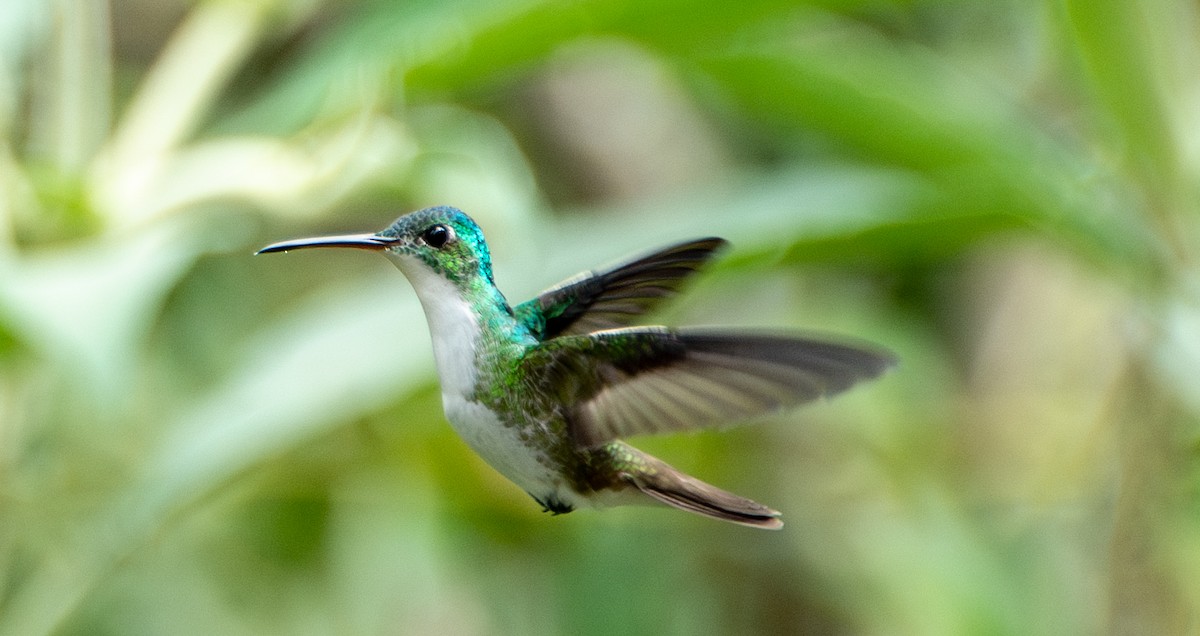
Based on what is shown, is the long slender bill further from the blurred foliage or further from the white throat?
the blurred foliage

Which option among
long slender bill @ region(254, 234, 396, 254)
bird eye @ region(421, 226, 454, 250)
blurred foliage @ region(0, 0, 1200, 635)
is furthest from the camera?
blurred foliage @ region(0, 0, 1200, 635)

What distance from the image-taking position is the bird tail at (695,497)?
697mm

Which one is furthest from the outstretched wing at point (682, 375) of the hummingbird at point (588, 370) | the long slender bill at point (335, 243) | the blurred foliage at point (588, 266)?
the blurred foliage at point (588, 266)

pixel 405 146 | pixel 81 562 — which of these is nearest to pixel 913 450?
pixel 405 146

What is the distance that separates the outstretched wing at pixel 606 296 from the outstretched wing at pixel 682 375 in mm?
42

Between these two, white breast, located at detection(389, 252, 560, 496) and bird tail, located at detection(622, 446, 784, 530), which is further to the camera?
bird tail, located at detection(622, 446, 784, 530)

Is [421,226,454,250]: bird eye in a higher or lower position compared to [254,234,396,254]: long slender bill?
higher

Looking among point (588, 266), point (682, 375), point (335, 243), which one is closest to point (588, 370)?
point (682, 375)

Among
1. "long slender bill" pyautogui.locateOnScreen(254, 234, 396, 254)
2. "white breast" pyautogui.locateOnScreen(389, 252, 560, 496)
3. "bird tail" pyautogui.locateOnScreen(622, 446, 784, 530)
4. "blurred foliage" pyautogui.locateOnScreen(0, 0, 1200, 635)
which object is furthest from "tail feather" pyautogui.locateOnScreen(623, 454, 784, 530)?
"blurred foliage" pyautogui.locateOnScreen(0, 0, 1200, 635)

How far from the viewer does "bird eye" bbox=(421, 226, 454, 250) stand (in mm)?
608

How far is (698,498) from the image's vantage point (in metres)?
0.74

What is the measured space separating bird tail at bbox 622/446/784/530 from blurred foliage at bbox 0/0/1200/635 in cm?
33

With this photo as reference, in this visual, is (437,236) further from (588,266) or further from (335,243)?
(588,266)

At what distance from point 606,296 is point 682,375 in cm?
9
